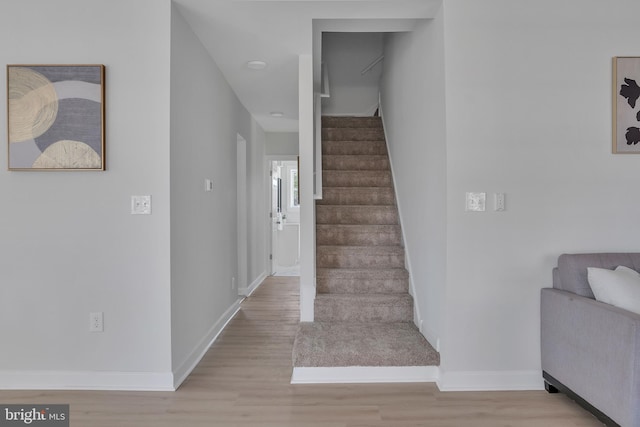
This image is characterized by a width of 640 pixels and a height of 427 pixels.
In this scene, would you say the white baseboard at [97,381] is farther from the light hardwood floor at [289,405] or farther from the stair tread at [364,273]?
the stair tread at [364,273]

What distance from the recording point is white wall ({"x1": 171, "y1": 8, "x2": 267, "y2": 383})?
2.50 meters

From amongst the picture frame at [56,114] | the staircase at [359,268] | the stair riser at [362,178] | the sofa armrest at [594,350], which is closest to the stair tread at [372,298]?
the staircase at [359,268]

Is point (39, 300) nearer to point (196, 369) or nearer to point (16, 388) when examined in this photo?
point (16, 388)

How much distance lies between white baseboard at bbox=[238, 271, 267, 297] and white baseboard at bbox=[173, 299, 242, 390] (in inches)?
32.1

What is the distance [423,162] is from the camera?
2896mm

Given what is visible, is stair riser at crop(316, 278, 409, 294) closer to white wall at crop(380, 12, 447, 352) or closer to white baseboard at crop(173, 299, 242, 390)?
white wall at crop(380, 12, 447, 352)

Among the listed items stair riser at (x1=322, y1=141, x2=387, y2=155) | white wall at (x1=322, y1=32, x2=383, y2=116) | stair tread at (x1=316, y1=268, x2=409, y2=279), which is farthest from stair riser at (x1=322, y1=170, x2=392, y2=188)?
white wall at (x1=322, y1=32, x2=383, y2=116)

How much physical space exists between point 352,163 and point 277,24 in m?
2.19

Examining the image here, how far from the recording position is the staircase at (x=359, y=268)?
257 centimetres

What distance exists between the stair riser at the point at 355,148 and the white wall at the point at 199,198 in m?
1.15

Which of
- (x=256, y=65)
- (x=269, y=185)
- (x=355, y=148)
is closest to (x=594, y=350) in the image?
(x=256, y=65)

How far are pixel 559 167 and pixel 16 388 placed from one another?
11.8ft

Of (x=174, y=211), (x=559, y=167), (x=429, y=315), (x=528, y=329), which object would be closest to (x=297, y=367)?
(x=429, y=315)

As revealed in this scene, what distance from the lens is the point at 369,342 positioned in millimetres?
2707
